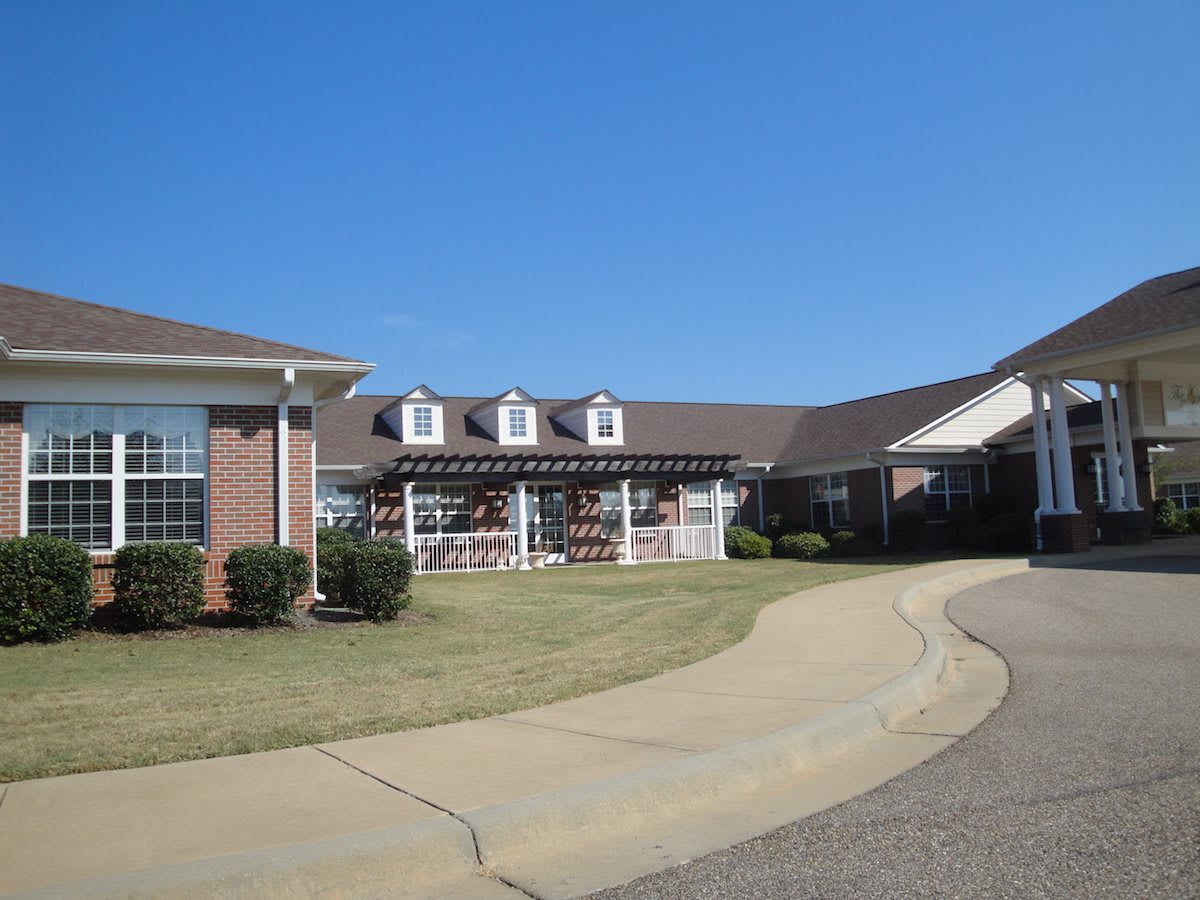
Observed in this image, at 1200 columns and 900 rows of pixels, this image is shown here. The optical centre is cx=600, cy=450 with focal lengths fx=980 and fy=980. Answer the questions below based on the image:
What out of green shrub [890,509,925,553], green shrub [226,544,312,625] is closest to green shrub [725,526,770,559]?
green shrub [890,509,925,553]

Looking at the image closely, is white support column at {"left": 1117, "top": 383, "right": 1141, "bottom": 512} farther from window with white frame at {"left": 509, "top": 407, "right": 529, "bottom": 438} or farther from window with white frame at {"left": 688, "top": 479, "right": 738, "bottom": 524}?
window with white frame at {"left": 509, "top": 407, "right": 529, "bottom": 438}

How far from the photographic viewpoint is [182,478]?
42.5 feet

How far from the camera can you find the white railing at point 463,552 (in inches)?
982

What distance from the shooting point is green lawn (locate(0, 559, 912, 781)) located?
622 cm

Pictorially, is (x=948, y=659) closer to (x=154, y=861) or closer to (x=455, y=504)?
(x=154, y=861)

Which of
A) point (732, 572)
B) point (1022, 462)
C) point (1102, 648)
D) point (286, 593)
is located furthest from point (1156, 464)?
point (286, 593)

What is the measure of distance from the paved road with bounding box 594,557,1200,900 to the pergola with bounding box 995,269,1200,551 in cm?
1465

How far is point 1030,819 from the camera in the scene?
4.49 metres

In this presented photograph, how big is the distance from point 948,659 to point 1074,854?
16.4ft

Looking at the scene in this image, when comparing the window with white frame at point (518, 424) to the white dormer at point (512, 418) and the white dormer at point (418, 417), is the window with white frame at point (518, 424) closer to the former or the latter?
the white dormer at point (512, 418)

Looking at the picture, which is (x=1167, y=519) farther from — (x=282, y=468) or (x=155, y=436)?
(x=155, y=436)

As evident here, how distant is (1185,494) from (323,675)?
35.7m

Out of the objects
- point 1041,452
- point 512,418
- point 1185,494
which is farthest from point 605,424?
point 1185,494

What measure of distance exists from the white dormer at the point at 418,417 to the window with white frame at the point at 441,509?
1.76 m
